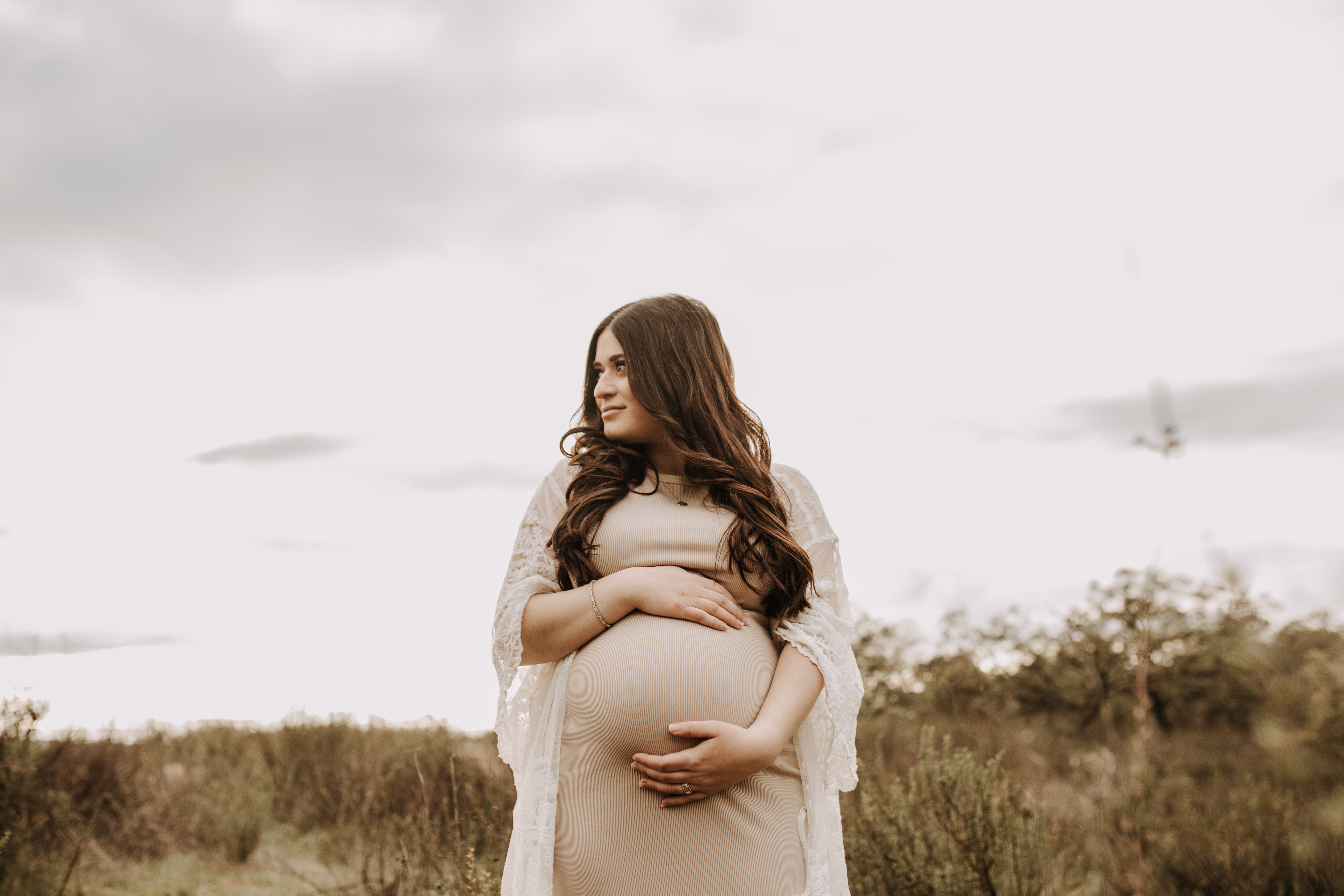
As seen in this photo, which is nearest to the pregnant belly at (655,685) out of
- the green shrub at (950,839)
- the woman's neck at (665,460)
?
the woman's neck at (665,460)

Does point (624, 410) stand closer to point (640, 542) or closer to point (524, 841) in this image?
point (640, 542)

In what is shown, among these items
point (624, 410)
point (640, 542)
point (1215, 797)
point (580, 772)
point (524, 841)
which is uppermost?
point (624, 410)

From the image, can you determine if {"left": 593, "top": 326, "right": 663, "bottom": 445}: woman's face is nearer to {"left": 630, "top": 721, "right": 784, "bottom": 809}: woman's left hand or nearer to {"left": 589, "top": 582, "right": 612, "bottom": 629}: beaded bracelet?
{"left": 589, "top": 582, "right": 612, "bottom": 629}: beaded bracelet

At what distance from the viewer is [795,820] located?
1.84 m

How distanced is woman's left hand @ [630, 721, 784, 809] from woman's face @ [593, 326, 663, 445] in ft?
2.30

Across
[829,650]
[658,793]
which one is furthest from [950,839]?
[658,793]

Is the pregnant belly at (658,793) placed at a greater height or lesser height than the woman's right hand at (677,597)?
lesser

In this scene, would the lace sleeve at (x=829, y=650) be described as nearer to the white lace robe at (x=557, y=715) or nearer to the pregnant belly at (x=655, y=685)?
the white lace robe at (x=557, y=715)

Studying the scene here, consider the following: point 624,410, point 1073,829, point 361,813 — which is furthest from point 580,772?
point 1073,829

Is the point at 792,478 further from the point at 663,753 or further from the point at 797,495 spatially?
the point at 663,753

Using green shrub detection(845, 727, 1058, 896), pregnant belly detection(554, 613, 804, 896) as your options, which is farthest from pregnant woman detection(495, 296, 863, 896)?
green shrub detection(845, 727, 1058, 896)

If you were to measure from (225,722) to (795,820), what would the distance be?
9.56m

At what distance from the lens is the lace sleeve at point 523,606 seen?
6.26 ft

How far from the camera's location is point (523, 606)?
1.91 meters
